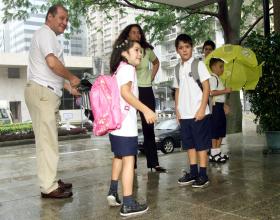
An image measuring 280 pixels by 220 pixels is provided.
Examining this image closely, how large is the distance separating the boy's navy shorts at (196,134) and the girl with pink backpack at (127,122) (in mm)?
1047

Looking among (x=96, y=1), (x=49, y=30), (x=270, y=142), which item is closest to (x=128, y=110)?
(x=49, y=30)

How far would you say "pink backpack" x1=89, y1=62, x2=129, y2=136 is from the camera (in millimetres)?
3459

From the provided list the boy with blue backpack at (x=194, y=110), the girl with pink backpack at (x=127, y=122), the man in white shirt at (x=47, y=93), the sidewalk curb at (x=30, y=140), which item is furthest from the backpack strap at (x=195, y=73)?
the sidewalk curb at (x=30, y=140)

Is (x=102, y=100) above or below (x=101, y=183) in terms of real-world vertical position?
above

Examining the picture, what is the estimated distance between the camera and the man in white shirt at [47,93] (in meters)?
4.13

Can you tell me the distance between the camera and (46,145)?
4.16m

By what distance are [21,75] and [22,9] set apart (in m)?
20.2

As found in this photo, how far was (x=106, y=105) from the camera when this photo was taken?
3.49m

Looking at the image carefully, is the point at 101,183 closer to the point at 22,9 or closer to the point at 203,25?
the point at 22,9

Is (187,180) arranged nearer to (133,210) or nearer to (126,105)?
(133,210)

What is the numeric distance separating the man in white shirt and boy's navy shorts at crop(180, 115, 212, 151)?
1.38 m

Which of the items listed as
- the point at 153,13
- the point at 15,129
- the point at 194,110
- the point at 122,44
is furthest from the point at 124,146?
the point at 15,129

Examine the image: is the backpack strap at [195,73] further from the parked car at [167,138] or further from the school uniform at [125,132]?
the parked car at [167,138]

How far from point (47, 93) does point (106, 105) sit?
1009 mm
